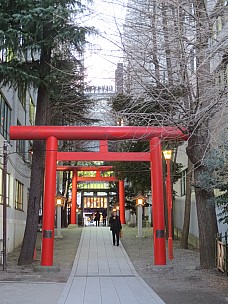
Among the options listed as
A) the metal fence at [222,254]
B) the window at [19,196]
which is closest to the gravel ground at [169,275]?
the metal fence at [222,254]

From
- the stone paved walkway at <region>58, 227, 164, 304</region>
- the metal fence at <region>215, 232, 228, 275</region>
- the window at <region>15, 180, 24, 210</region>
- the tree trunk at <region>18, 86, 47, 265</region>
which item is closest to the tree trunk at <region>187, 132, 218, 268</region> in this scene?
the metal fence at <region>215, 232, 228, 275</region>

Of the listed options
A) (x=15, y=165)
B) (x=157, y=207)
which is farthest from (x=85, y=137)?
(x=15, y=165)

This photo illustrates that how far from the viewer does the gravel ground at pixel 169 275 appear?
38.4 feet

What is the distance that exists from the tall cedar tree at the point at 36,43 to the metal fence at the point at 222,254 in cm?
699

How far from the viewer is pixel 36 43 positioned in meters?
16.8

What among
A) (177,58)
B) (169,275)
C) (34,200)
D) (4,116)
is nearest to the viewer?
(177,58)

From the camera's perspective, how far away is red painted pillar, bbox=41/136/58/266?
645 inches

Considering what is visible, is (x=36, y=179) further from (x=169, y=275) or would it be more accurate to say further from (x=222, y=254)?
(x=222, y=254)

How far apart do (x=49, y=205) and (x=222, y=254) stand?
242 inches

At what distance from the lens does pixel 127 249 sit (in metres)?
23.2

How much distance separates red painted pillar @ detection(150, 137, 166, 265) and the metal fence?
2.25m

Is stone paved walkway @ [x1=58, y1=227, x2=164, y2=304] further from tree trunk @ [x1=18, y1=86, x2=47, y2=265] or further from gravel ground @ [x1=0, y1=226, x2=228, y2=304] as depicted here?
tree trunk @ [x1=18, y1=86, x2=47, y2=265]

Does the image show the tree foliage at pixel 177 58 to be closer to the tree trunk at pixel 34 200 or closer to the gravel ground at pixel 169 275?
the gravel ground at pixel 169 275

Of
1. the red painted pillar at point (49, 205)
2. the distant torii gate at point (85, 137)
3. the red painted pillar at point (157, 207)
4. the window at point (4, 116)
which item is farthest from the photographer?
the window at point (4, 116)
